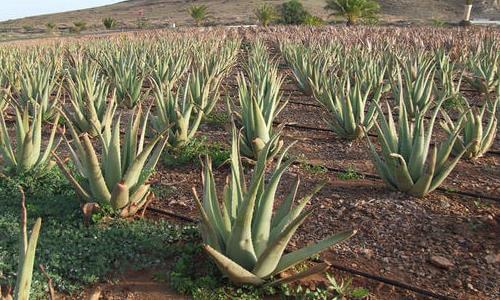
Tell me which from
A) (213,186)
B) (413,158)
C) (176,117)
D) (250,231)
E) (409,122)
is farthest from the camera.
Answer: (409,122)

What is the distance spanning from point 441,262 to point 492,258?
33cm

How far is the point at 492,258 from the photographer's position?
2.76 metres

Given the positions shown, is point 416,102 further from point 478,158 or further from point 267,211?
point 267,211

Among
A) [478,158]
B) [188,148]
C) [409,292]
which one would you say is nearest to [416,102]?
[478,158]

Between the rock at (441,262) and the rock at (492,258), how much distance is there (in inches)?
9.2

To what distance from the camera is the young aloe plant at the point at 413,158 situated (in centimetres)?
339

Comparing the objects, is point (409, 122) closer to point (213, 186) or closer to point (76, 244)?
point (213, 186)

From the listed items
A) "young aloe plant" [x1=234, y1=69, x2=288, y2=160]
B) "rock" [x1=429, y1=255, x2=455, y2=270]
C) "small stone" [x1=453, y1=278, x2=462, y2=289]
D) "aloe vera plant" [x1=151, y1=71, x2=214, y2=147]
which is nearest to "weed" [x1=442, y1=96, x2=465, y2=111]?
"young aloe plant" [x1=234, y1=69, x2=288, y2=160]

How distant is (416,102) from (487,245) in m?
2.95

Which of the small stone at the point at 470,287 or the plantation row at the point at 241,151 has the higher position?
the plantation row at the point at 241,151

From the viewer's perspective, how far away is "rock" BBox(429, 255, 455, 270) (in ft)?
8.81

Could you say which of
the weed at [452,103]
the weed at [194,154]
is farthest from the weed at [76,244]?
the weed at [452,103]

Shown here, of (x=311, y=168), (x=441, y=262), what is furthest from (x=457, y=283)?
(x=311, y=168)

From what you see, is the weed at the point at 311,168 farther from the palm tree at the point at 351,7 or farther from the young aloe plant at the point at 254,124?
the palm tree at the point at 351,7
